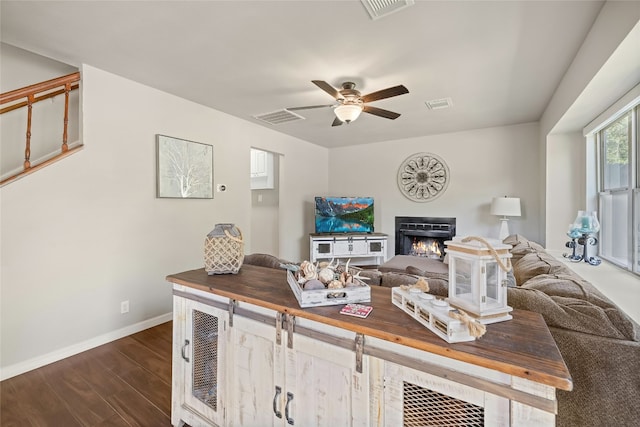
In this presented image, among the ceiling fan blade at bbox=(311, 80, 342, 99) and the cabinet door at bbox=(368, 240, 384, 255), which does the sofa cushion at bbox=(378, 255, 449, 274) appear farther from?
the ceiling fan blade at bbox=(311, 80, 342, 99)

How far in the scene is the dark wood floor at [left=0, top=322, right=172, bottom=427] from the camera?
5.56ft

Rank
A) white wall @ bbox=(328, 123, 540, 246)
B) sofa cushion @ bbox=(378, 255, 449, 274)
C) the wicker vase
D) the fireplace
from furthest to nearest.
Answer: the fireplace < white wall @ bbox=(328, 123, 540, 246) < sofa cushion @ bbox=(378, 255, 449, 274) < the wicker vase

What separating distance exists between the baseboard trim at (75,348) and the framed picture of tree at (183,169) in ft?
4.43

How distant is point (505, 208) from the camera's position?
3.96 meters

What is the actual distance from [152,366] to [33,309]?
1.04 m

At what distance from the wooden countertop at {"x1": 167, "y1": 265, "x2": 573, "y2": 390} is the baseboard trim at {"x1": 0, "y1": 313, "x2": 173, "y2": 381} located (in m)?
2.00

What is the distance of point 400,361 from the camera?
2.87 ft

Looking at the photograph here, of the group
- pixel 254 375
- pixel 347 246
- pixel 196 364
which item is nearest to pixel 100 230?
pixel 196 364

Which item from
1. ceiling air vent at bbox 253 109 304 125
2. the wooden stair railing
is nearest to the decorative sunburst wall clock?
ceiling air vent at bbox 253 109 304 125

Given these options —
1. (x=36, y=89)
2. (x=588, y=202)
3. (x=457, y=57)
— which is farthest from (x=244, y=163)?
(x=588, y=202)

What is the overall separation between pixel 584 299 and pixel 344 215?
160 inches

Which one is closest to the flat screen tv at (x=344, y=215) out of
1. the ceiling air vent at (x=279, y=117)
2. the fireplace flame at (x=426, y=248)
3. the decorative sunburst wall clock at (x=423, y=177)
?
the decorative sunburst wall clock at (x=423, y=177)

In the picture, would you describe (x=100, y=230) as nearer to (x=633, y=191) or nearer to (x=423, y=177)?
(x=633, y=191)

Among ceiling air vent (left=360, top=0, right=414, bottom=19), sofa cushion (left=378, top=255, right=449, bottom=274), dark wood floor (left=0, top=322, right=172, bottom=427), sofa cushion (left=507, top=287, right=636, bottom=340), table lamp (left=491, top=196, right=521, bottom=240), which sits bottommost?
dark wood floor (left=0, top=322, right=172, bottom=427)
